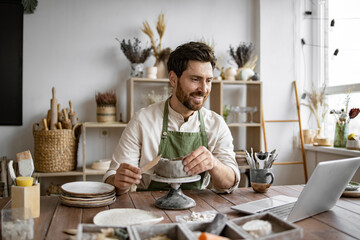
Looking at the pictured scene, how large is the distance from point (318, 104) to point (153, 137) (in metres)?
2.65

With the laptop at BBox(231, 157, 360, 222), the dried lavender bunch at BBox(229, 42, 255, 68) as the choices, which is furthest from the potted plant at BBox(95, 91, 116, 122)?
the laptop at BBox(231, 157, 360, 222)

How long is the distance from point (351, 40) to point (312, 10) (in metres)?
0.71

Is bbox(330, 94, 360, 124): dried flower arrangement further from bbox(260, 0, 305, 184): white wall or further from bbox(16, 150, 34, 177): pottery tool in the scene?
bbox(16, 150, 34, 177): pottery tool

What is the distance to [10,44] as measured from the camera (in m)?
3.45

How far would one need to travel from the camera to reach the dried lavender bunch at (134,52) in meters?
3.47

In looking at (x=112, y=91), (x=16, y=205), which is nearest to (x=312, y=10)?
(x=112, y=91)

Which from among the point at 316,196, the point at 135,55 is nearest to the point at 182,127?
the point at 316,196

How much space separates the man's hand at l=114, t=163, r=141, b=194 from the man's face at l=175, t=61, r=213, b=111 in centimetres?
60

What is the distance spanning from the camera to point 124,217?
1.35 metres

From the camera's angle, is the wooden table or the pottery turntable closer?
the wooden table

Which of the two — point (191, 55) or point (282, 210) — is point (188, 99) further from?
point (282, 210)

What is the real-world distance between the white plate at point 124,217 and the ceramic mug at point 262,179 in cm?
68

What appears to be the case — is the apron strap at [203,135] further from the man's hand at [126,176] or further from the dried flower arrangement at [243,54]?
the dried flower arrangement at [243,54]

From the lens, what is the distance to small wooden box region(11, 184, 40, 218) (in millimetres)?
1363
